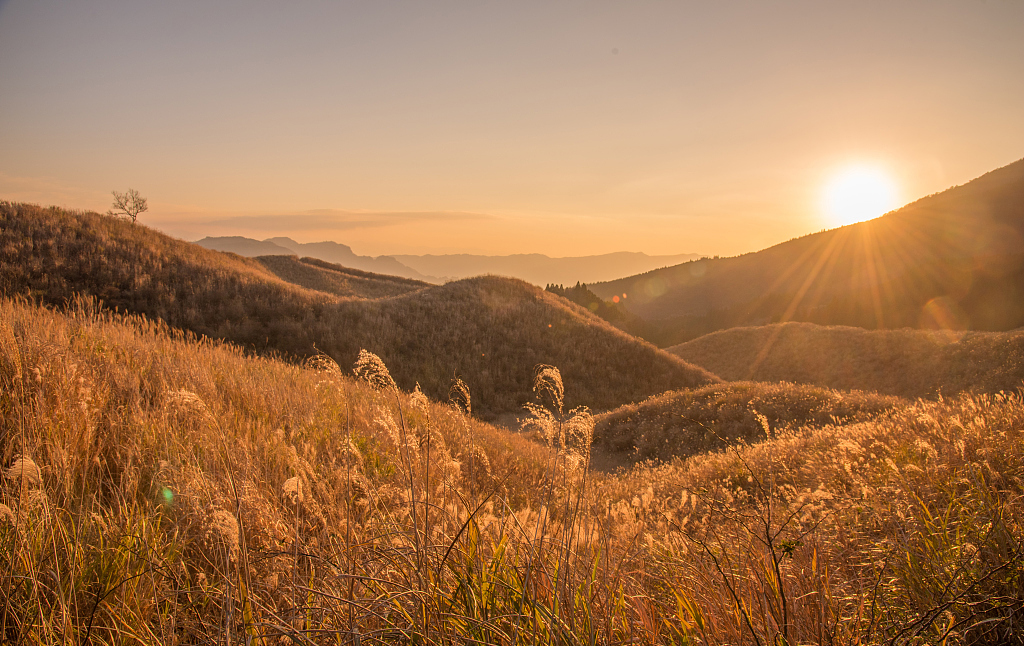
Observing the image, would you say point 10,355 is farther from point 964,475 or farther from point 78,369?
point 964,475

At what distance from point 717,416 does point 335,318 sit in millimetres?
18026

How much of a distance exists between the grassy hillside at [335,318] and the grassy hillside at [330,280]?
16.1m

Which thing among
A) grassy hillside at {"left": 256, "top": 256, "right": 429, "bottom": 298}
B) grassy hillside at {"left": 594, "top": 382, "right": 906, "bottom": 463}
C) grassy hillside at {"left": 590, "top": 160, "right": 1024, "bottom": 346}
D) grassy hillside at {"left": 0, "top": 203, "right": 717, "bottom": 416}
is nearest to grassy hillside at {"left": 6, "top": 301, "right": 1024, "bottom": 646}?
grassy hillside at {"left": 594, "top": 382, "right": 906, "bottom": 463}

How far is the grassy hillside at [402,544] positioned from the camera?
172 centimetres

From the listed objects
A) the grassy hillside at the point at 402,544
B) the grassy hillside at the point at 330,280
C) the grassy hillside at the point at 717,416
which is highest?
the grassy hillside at the point at 330,280

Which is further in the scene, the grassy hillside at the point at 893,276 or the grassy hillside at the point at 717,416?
the grassy hillside at the point at 893,276

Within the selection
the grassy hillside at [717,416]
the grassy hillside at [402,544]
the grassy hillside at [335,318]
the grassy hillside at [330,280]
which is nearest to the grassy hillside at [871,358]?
the grassy hillside at [717,416]

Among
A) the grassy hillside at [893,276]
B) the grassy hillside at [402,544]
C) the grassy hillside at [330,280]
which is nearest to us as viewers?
the grassy hillside at [402,544]

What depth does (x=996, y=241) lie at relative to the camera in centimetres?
7831

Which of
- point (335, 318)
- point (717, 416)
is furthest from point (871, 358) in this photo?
point (335, 318)

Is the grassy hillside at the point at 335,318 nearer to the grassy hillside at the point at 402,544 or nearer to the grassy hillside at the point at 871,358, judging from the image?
the grassy hillside at the point at 871,358

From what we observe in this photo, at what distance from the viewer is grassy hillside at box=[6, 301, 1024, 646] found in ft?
5.64

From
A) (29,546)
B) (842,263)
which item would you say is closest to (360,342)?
(29,546)

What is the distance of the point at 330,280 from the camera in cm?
4603
